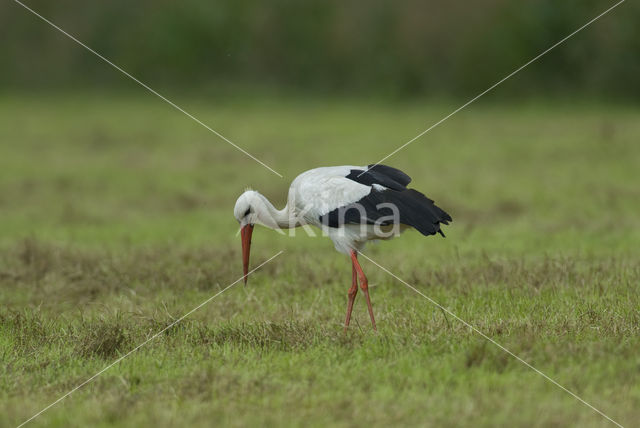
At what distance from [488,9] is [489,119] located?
8.03 meters

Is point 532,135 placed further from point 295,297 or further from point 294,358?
point 294,358

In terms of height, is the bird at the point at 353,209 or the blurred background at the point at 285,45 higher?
the blurred background at the point at 285,45

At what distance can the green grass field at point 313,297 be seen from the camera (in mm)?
4277

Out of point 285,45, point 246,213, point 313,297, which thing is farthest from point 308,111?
point 246,213

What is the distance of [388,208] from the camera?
5645 mm

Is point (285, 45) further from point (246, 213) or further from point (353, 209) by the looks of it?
point (353, 209)

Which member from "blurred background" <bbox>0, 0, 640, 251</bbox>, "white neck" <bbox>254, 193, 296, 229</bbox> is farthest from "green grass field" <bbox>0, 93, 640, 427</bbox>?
"white neck" <bbox>254, 193, 296, 229</bbox>

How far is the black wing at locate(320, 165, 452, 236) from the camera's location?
18.0 feet

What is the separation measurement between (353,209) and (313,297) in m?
1.12

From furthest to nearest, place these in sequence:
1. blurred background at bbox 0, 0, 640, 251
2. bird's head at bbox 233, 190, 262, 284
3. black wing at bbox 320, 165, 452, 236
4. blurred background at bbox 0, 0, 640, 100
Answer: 1. blurred background at bbox 0, 0, 640, 100
2. blurred background at bbox 0, 0, 640, 251
3. bird's head at bbox 233, 190, 262, 284
4. black wing at bbox 320, 165, 452, 236

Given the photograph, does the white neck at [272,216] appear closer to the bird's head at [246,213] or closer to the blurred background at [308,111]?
the bird's head at [246,213]

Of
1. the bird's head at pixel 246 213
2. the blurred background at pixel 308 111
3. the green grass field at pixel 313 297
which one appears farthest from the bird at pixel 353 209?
the blurred background at pixel 308 111

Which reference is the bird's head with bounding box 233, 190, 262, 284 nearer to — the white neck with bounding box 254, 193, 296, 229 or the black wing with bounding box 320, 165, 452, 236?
the white neck with bounding box 254, 193, 296, 229

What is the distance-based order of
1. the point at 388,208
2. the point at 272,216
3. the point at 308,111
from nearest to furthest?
1. the point at 388,208
2. the point at 272,216
3. the point at 308,111
